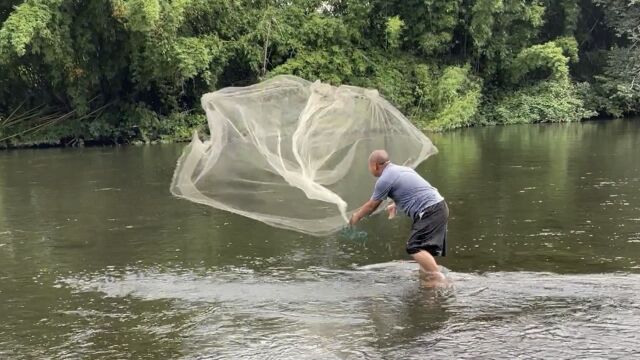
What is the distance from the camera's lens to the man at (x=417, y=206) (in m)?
7.41

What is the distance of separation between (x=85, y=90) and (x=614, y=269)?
79.8 feet

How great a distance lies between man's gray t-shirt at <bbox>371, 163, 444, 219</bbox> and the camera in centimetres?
740

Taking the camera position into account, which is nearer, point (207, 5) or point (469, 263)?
point (469, 263)

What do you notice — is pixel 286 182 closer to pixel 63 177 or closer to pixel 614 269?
pixel 614 269

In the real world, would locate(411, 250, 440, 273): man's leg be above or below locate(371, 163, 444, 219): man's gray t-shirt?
below

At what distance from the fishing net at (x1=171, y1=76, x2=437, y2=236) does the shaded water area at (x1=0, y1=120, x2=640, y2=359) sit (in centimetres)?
77

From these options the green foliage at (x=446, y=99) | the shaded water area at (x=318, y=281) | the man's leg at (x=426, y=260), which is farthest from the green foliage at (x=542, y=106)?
the man's leg at (x=426, y=260)

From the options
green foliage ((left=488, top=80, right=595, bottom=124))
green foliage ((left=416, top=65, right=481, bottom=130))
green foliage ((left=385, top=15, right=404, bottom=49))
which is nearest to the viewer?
green foliage ((left=416, top=65, right=481, bottom=130))

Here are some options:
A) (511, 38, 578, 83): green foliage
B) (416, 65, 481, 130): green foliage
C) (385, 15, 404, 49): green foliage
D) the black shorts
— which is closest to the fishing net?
the black shorts

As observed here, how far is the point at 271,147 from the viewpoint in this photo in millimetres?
8539

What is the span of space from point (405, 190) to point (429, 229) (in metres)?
0.49

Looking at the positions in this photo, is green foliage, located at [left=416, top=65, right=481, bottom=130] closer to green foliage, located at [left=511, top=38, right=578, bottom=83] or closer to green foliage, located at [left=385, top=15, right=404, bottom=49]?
green foliage, located at [left=385, top=15, right=404, bottom=49]

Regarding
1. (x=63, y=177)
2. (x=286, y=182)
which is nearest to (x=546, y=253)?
(x=286, y=182)

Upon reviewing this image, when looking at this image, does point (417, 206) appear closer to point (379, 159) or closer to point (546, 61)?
point (379, 159)
